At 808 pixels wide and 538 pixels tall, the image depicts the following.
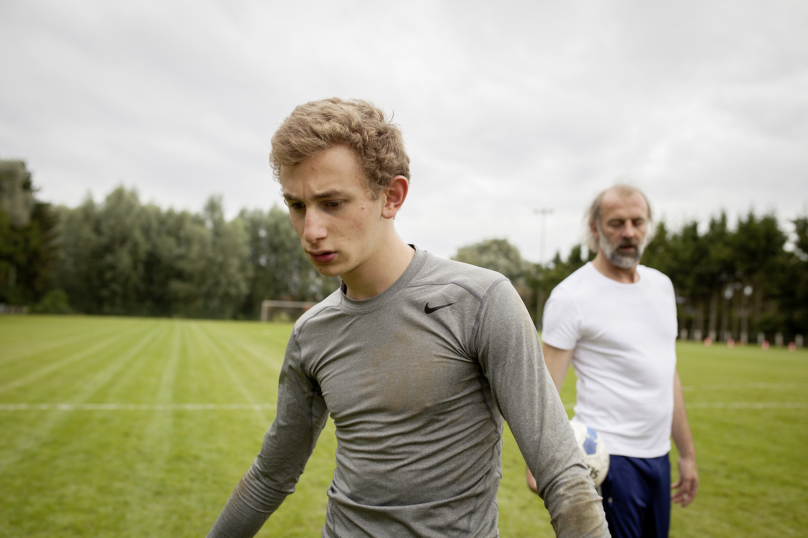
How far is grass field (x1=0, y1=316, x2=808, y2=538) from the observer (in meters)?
4.71

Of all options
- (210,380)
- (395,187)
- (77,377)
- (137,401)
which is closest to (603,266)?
(395,187)

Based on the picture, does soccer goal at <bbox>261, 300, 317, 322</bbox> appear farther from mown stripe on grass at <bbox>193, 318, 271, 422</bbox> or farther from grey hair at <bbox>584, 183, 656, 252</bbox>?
grey hair at <bbox>584, 183, 656, 252</bbox>

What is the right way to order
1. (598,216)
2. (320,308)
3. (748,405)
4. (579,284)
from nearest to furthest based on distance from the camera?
(320,308)
(579,284)
(598,216)
(748,405)

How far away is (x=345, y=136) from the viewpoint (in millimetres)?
1443

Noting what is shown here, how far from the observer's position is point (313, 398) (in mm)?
1849

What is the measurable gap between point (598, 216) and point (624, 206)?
0.56 ft

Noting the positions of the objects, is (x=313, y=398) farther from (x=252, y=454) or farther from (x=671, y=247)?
(x=671, y=247)

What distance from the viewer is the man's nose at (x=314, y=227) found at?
146 centimetres

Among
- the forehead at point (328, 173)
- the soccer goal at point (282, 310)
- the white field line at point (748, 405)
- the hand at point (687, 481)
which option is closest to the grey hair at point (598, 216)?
the hand at point (687, 481)

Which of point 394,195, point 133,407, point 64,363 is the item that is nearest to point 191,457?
point 133,407

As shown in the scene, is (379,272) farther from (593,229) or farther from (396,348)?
(593,229)

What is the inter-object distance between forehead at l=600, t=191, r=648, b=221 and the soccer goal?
1919 inches

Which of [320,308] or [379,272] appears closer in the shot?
[379,272]

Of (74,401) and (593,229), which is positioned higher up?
(593,229)
